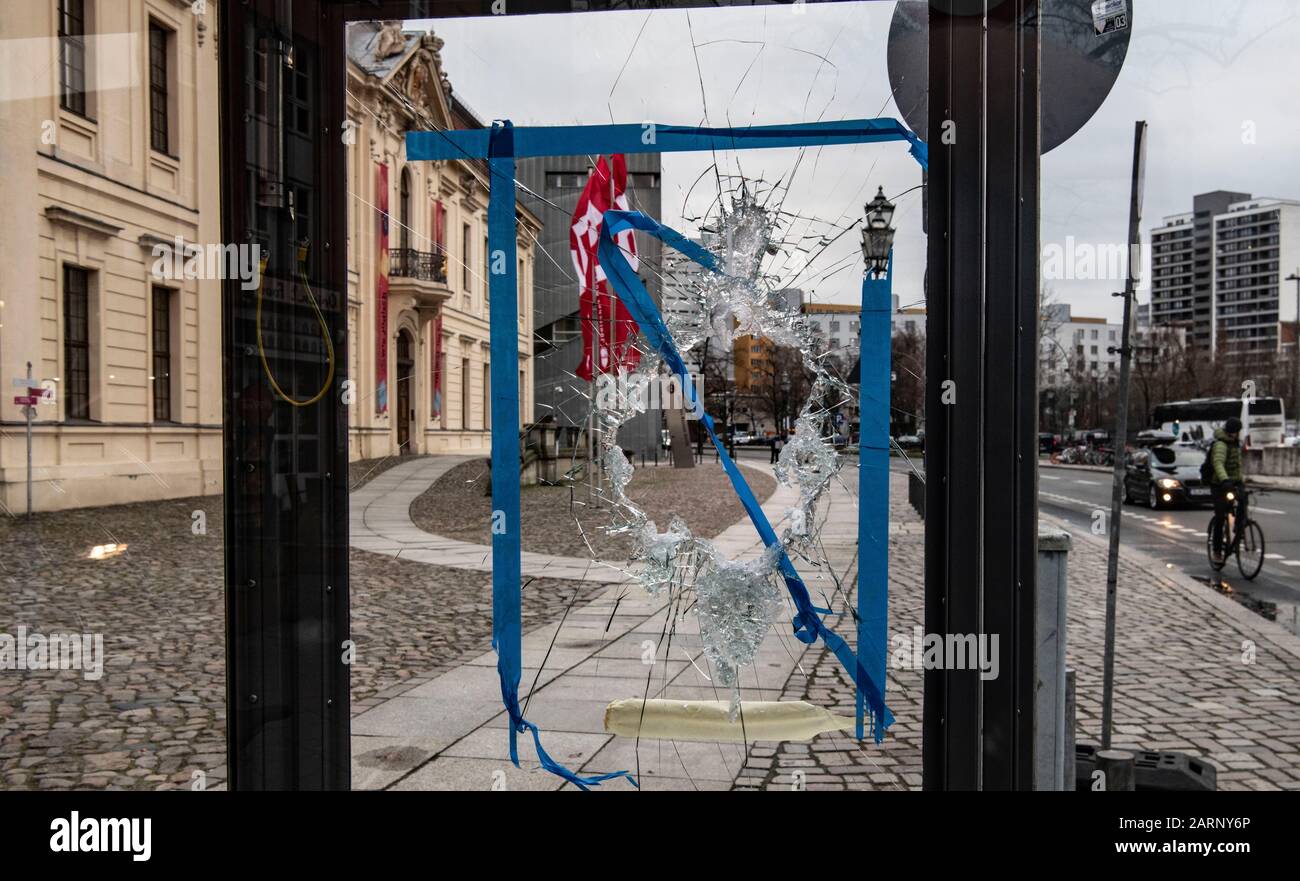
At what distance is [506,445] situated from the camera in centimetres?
263

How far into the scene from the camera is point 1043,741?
2283 millimetres

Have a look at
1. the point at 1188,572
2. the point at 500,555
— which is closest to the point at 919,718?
the point at 1188,572

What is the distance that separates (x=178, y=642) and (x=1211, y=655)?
4018mm

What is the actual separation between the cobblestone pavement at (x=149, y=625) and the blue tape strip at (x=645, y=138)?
49.5 inches

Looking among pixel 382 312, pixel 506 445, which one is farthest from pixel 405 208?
pixel 506 445

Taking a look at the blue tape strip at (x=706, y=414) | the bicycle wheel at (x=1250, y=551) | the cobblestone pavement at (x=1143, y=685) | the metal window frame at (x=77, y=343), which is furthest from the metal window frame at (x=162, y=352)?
the bicycle wheel at (x=1250, y=551)

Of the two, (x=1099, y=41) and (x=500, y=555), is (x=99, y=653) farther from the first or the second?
(x=1099, y=41)

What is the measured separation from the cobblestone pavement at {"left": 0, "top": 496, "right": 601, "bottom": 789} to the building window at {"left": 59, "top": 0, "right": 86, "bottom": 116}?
1.30 metres

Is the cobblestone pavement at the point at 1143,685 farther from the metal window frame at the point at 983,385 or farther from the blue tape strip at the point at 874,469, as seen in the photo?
the metal window frame at the point at 983,385

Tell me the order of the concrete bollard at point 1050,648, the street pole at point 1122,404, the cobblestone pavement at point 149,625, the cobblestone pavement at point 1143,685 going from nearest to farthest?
the concrete bollard at point 1050,648 < the street pole at point 1122,404 < the cobblestone pavement at point 1143,685 < the cobblestone pavement at point 149,625

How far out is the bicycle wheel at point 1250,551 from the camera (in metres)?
2.47

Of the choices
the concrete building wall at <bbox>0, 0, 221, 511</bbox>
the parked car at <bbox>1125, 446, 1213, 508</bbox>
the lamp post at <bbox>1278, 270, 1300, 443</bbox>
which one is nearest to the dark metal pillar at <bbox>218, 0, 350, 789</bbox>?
the concrete building wall at <bbox>0, 0, 221, 511</bbox>

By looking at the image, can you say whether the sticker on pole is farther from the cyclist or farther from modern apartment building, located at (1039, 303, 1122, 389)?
the cyclist

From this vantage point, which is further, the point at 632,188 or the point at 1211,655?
the point at 1211,655
